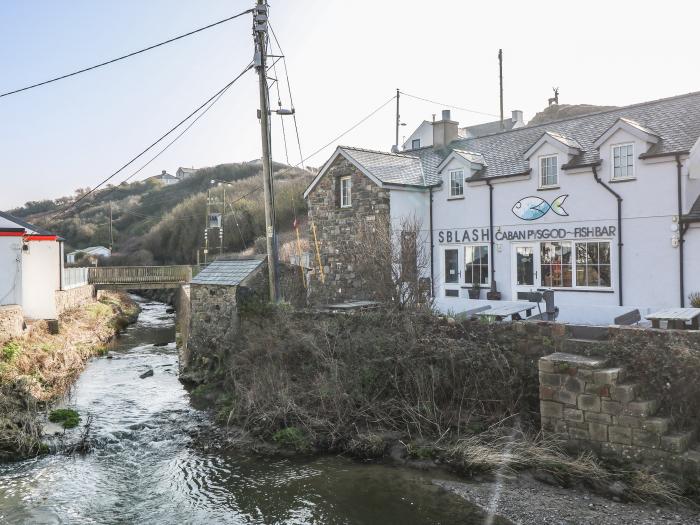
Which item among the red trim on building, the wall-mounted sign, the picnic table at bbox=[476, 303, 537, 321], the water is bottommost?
the water

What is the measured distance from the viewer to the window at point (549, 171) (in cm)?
1714

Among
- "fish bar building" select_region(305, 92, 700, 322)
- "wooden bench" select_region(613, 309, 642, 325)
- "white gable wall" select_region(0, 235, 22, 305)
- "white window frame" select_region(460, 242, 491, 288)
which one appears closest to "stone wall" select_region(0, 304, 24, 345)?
"white gable wall" select_region(0, 235, 22, 305)

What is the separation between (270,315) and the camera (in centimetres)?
1617

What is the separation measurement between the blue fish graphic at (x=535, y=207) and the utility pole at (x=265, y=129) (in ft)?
24.4

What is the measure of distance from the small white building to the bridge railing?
1078 centimetres

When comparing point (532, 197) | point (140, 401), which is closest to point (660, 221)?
point (532, 197)

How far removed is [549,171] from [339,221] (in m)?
7.35

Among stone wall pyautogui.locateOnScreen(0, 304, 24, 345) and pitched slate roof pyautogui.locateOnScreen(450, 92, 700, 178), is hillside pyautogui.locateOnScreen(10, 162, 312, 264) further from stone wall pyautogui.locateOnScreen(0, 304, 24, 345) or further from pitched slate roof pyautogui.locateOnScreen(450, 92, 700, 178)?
stone wall pyautogui.locateOnScreen(0, 304, 24, 345)

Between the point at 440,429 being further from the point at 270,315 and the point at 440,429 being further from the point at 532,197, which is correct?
the point at 532,197

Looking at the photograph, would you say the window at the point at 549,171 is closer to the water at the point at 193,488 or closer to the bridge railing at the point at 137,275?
the water at the point at 193,488

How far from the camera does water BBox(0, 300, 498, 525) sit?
8.57 metres

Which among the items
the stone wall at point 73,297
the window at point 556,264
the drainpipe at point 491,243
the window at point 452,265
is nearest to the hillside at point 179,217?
the stone wall at point 73,297

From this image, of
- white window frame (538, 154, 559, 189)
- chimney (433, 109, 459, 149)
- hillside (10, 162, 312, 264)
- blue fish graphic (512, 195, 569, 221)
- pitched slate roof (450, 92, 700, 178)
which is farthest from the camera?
hillside (10, 162, 312, 264)

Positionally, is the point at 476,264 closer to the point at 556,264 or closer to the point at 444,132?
the point at 556,264
